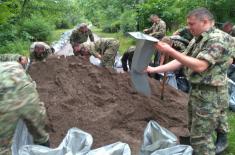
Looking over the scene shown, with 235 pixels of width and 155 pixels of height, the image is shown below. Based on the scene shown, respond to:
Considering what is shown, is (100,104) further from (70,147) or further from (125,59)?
(125,59)

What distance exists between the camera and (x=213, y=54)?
3377 millimetres

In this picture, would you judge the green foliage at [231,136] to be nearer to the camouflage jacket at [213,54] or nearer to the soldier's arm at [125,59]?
the camouflage jacket at [213,54]

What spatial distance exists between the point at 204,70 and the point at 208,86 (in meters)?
0.22

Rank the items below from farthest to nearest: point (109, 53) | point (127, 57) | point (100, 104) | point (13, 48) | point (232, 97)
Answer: point (13, 48) → point (127, 57) → point (109, 53) → point (232, 97) → point (100, 104)

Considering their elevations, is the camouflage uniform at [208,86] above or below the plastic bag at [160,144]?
above

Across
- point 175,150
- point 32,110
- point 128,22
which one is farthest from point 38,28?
point 32,110

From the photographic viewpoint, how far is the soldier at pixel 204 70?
3379 millimetres

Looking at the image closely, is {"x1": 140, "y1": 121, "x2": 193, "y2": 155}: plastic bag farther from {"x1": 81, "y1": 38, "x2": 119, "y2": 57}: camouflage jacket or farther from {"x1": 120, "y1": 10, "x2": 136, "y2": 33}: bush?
{"x1": 120, "y1": 10, "x2": 136, "y2": 33}: bush

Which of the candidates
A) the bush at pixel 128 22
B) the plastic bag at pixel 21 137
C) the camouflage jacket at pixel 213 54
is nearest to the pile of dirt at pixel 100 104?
the plastic bag at pixel 21 137

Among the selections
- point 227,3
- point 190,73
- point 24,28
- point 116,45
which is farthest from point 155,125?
point 24,28

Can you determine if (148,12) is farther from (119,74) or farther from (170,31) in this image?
(119,74)

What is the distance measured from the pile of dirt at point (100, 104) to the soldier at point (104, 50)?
2.26ft

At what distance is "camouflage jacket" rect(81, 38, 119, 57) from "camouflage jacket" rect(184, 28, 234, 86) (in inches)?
154

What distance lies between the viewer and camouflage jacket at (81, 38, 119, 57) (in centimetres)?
750
